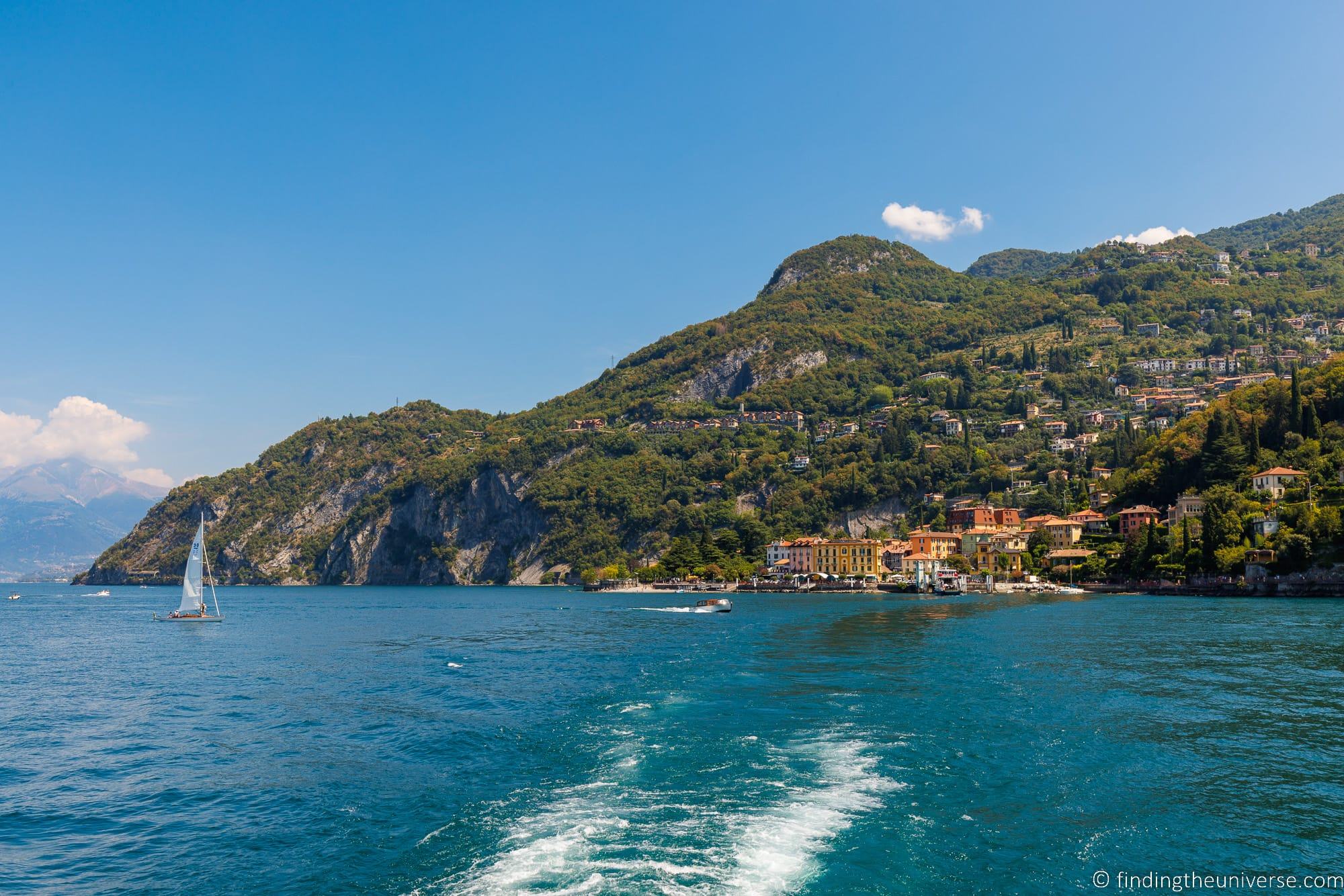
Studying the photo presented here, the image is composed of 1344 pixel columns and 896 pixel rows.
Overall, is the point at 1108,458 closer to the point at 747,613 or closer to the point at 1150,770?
the point at 747,613

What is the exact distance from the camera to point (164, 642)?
5612 cm

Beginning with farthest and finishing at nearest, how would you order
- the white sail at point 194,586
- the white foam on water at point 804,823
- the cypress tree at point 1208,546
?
the cypress tree at point 1208,546 → the white sail at point 194,586 → the white foam on water at point 804,823

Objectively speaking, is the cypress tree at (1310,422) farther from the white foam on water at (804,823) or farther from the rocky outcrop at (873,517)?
the white foam on water at (804,823)

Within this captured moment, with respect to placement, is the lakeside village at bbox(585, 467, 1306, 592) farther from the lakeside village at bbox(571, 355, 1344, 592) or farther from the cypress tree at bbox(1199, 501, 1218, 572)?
the cypress tree at bbox(1199, 501, 1218, 572)

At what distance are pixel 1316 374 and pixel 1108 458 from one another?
40.6m

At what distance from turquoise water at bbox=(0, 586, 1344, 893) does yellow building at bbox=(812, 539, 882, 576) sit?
8934cm

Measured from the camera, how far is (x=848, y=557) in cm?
13488

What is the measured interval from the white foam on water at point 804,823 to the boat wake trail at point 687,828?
0.09 feet

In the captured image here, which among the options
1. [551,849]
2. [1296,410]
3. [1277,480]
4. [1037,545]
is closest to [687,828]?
[551,849]

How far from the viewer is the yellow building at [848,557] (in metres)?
134

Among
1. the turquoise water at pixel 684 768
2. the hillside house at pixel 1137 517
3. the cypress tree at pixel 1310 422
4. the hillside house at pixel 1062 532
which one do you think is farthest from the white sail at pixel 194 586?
the cypress tree at pixel 1310 422

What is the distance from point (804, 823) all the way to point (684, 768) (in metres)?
4.75

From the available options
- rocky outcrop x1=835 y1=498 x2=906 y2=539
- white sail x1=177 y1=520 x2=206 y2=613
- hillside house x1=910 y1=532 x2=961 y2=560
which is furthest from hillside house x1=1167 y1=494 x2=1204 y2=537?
white sail x1=177 y1=520 x2=206 y2=613

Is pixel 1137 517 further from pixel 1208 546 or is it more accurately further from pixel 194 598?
pixel 194 598
